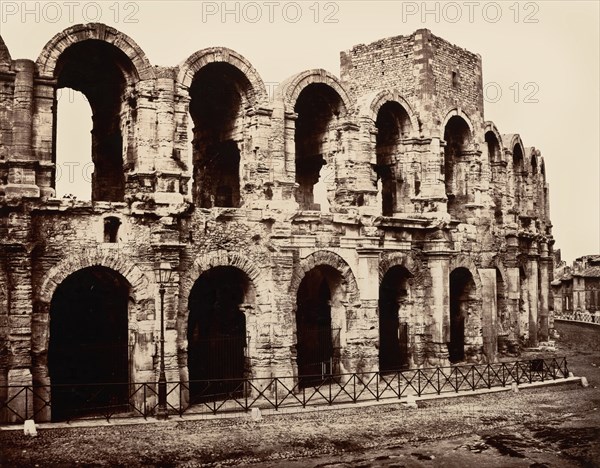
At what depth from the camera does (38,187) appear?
53.8ft

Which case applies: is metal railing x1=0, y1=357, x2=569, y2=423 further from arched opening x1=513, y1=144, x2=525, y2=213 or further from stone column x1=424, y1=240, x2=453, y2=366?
arched opening x1=513, y1=144, x2=525, y2=213

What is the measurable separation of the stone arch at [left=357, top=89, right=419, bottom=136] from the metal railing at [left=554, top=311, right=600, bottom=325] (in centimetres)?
2899

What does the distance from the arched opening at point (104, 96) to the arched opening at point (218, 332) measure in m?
3.96

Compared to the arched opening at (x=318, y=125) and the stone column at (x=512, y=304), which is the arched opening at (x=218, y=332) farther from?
the stone column at (x=512, y=304)

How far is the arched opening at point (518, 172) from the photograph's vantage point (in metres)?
30.3

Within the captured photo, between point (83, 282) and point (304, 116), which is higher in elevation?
point (304, 116)

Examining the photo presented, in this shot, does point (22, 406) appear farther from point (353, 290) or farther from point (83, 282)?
point (353, 290)

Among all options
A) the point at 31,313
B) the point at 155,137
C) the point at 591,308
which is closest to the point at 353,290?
the point at 155,137

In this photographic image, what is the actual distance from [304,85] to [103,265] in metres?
8.02

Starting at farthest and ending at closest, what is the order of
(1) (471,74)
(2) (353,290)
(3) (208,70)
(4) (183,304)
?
(1) (471,74), (2) (353,290), (3) (208,70), (4) (183,304)

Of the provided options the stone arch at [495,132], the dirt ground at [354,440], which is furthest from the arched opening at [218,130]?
the stone arch at [495,132]

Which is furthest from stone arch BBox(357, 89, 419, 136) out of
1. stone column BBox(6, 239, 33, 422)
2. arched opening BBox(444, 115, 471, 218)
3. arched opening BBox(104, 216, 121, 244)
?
stone column BBox(6, 239, 33, 422)

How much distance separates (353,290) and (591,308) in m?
36.2

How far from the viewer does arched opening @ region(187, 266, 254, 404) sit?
1958 cm
